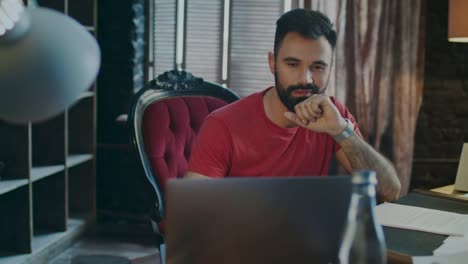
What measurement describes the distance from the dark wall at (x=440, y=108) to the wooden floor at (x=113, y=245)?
175 cm

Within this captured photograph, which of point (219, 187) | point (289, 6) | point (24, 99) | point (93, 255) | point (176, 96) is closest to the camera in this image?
point (24, 99)

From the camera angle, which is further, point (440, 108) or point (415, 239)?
point (440, 108)

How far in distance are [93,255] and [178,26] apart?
153 centimetres

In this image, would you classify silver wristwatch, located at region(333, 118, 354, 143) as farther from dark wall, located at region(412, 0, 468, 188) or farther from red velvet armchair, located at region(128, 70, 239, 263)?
dark wall, located at region(412, 0, 468, 188)

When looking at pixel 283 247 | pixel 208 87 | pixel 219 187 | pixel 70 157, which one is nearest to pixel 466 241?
pixel 283 247

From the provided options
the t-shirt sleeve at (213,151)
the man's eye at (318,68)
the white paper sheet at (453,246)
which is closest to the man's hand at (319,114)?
the man's eye at (318,68)

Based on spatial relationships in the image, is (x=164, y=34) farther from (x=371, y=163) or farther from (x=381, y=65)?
(x=371, y=163)

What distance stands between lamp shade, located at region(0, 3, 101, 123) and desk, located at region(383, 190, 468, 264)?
969 millimetres

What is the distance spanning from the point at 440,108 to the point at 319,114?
236cm

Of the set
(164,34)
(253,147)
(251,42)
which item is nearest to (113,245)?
(164,34)

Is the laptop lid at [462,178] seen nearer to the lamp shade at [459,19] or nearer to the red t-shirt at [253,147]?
the red t-shirt at [253,147]

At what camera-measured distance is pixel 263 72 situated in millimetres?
3807

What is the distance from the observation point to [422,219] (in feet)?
5.11

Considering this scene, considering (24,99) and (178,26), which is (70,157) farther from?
(24,99)
